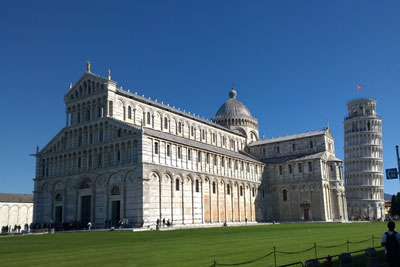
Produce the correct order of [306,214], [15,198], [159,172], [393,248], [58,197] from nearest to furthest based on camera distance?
[393,248], [159,172], [58,197], [306,214], [15,198]

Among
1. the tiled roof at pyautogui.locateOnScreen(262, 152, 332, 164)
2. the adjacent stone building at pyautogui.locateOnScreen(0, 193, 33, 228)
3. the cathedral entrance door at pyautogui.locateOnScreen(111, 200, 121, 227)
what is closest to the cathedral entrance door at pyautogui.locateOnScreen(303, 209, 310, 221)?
the tiled roof at pyautogui.locateOnScreen(262, 152, 332, 164)

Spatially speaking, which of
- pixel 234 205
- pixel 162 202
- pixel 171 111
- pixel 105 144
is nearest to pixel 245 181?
pixel 234 205

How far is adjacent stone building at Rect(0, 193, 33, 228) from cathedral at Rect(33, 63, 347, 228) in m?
30.2

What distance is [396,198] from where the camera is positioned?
88.9 metres

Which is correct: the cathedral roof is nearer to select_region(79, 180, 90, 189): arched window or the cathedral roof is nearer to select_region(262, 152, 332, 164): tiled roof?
select_region(262, 152, 332, 164): tiled roof

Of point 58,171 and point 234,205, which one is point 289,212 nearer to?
point 234,205

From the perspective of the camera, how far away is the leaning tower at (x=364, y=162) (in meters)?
97.4

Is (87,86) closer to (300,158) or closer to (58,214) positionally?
(58,214)

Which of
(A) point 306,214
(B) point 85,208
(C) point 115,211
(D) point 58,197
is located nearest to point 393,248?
(C) point 115,211

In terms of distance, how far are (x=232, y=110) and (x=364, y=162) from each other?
133 ft

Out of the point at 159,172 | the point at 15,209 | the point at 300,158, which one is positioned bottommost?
the point at 15,209

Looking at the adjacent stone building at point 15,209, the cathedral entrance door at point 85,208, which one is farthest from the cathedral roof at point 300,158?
the adjacent stone building at point 15,209

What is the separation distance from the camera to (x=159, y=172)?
46.9 metres

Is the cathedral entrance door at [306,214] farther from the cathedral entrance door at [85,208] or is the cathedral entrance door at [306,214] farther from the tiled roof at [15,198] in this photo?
the tiled roof at [15,198]
